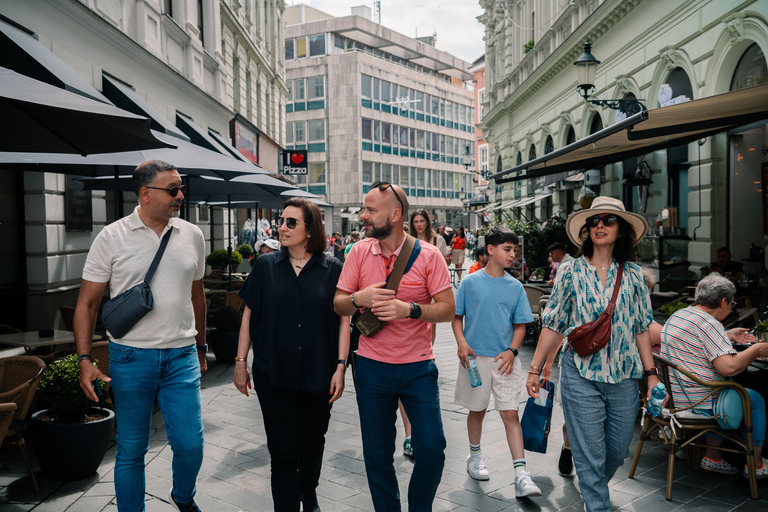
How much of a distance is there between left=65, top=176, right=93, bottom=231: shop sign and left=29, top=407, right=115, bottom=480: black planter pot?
649cm

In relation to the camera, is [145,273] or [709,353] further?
[709,353]

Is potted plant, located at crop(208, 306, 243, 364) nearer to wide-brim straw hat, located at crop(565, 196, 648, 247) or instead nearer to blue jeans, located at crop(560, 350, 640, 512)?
wide-brim straw hat, located at crop(565, 196, 648, 247)

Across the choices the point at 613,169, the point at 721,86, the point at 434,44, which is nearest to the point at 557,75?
the point at 613,169

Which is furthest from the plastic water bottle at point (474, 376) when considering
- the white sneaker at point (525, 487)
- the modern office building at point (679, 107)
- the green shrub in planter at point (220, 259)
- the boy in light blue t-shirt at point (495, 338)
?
the green shrub in planter at point (220, 259)

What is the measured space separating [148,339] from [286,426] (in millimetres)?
863

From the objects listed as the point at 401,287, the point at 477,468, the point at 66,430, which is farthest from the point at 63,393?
the point at 477,468

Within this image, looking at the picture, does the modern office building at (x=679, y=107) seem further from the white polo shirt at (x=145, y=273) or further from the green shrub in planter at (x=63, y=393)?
the green shrub in planter at (x=63, y=393)

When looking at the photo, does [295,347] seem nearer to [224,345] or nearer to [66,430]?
[66,430]

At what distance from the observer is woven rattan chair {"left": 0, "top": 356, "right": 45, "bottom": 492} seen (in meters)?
4.07

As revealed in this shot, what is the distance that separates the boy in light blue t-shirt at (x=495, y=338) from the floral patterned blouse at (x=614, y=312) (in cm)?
81

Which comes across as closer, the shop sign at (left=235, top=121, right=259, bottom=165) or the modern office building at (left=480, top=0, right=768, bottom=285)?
the modern office building at (left=480, top=0, right=768, bottom=285)

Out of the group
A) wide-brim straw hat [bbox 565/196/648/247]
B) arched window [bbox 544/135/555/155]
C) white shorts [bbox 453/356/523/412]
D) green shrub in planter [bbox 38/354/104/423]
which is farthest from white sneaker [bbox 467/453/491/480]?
arched window [bbox 544/135/555/155]

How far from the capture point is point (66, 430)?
4.15 metres

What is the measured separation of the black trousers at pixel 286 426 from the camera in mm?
3387
